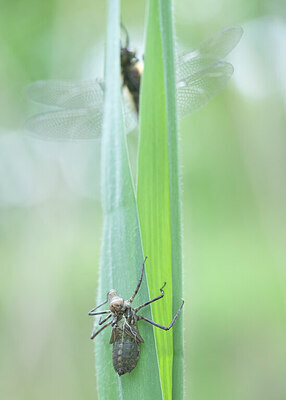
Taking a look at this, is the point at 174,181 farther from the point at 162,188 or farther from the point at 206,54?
the point at 206,54

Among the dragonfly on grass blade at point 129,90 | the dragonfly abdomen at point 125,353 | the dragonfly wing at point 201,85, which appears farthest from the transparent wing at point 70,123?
the dragonfly abdomen at point 125,353

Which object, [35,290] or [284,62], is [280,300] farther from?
[35,290]

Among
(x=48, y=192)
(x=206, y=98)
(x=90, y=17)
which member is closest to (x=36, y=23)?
(x=90, y=17)

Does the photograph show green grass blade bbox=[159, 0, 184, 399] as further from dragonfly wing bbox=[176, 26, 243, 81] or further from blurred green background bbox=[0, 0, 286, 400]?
blurred green background bbox=[0, 0, 286, 400]

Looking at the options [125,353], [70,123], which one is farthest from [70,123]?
[125,353]

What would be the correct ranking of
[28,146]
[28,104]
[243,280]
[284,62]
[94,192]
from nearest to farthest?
[284,62]
[243,280]
[28,104]
[28,146]
[94,192]
